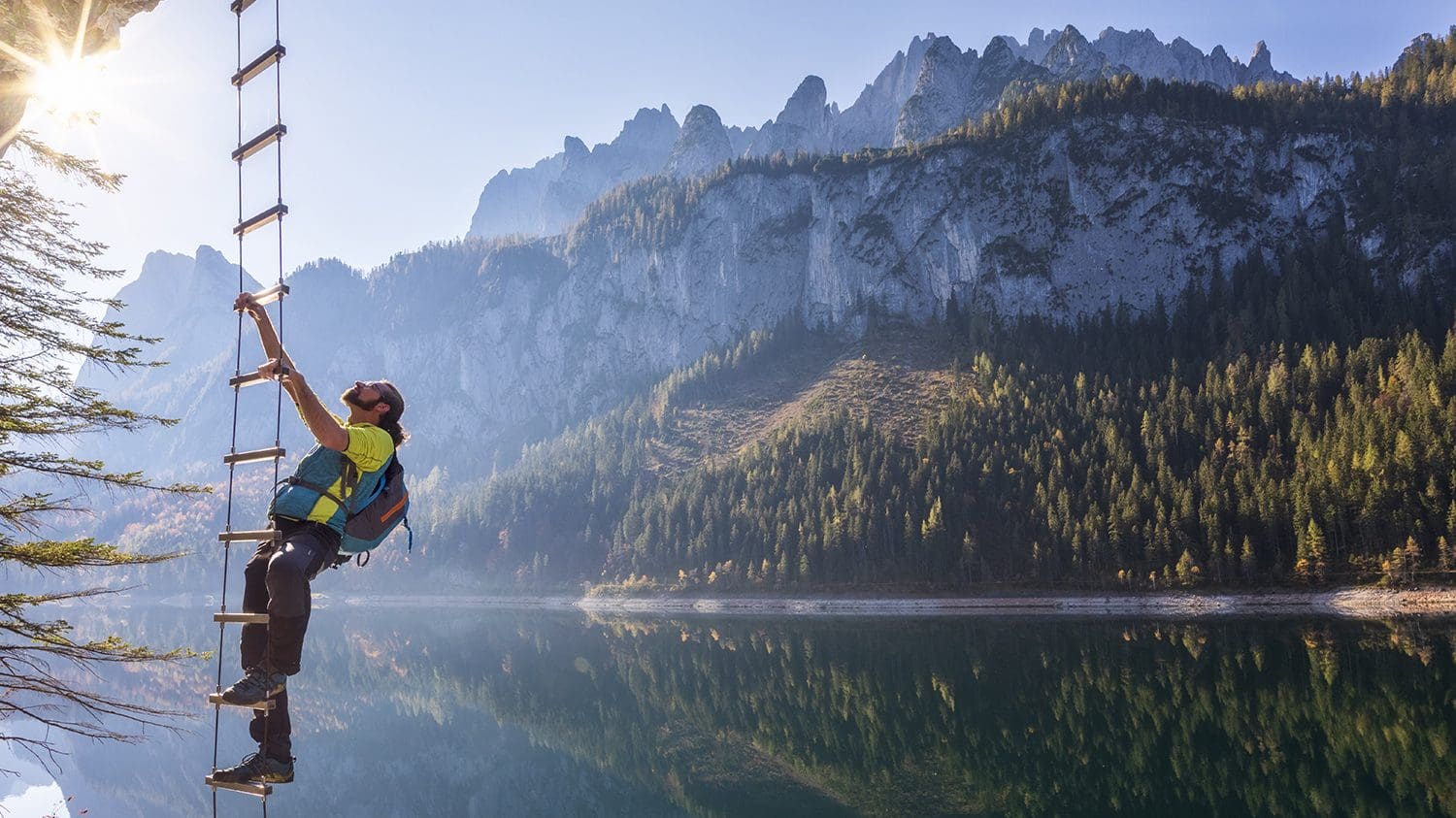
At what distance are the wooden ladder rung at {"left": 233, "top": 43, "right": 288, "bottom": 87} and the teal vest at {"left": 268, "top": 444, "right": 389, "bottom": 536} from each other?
5.21 m

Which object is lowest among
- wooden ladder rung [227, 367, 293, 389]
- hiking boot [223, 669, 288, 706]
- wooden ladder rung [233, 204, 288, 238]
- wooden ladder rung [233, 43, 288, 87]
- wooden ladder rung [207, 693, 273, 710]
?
wooden ladder rung [207, 693, 273, 710]

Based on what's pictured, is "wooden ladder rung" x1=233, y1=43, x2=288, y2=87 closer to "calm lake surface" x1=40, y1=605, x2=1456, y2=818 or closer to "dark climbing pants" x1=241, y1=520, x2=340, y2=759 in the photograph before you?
"dark climbing pants" x1=241, y1=520, x2=340, y2=759

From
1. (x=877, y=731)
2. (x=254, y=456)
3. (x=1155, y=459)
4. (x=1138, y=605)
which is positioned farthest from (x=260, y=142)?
(x=1155, y=459)

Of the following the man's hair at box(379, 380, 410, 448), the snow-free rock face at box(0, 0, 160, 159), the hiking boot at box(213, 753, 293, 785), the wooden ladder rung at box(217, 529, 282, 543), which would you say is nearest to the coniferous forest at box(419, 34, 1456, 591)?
the man's hair at box(379, 380, 410, 448)

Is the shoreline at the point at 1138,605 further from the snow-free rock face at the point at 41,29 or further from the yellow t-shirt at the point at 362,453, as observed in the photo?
the snow-free rock face at the point at 41,29

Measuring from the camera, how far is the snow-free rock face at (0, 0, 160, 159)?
10.8 meters

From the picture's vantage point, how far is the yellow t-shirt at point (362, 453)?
837cm

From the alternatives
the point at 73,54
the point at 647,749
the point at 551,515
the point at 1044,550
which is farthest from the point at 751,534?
the point at 73,54

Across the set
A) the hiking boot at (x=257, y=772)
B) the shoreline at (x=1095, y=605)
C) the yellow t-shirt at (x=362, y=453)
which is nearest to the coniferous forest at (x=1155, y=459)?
the shoreline at (x=1095, y=605)

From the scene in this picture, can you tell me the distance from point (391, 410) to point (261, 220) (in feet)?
11.6

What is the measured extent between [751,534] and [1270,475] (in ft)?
233

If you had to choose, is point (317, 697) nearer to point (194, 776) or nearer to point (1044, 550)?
point (194, 776)

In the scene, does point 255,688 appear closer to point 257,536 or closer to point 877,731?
point 257,536

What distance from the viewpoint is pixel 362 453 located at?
8.43 m
